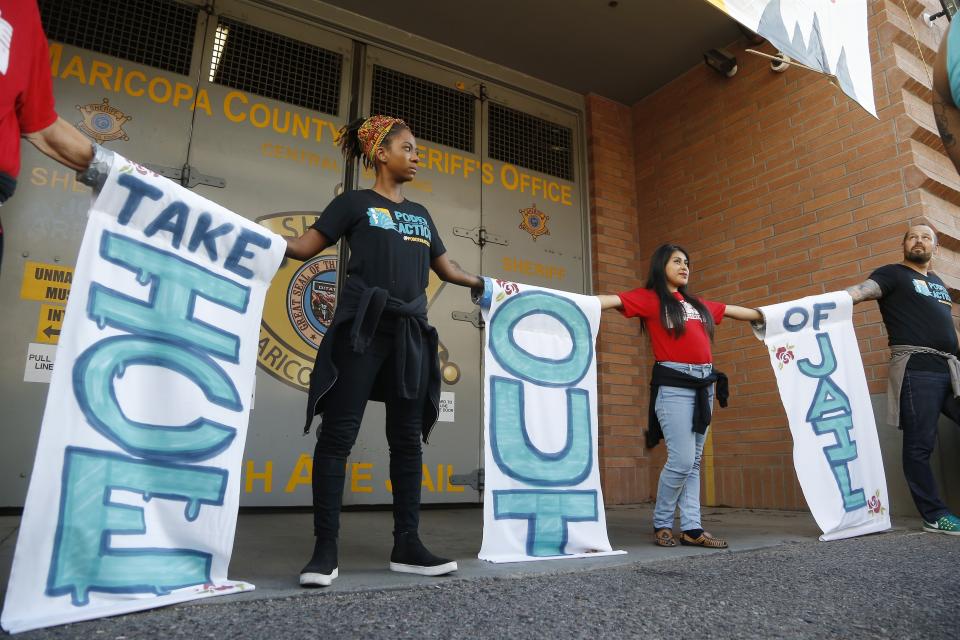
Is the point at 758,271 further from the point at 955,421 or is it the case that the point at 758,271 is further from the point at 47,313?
the point at 47,313

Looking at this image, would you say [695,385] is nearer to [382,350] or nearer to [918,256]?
[382,350]

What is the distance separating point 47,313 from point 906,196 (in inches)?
197

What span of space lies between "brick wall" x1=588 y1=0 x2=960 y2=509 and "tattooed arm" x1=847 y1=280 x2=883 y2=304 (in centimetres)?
55

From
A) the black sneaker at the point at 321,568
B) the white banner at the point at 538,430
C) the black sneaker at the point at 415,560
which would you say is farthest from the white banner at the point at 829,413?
the black sneaker at the point at 321,568

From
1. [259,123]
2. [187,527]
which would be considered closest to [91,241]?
[187,527]

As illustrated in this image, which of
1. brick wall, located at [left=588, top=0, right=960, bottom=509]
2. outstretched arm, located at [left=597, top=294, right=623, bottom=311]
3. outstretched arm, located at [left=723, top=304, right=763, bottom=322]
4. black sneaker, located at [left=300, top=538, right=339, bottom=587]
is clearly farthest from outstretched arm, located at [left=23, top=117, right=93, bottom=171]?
brick wall, located at [left=588, top=0, right=960, bottom=509]

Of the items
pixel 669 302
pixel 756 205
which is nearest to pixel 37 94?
pixel 669 302

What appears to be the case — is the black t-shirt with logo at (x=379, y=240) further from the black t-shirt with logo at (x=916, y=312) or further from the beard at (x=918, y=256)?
the beard at (x=918, y=256)

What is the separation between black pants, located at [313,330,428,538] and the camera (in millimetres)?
1982

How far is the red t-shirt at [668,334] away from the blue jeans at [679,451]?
1.7 inches

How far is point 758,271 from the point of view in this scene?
466 centimetres

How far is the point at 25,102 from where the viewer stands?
1.58 metres

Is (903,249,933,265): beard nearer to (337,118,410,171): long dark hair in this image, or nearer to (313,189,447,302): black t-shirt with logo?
(313,189,447,302): black t-shirt with logo

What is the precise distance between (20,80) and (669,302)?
8.33ft
